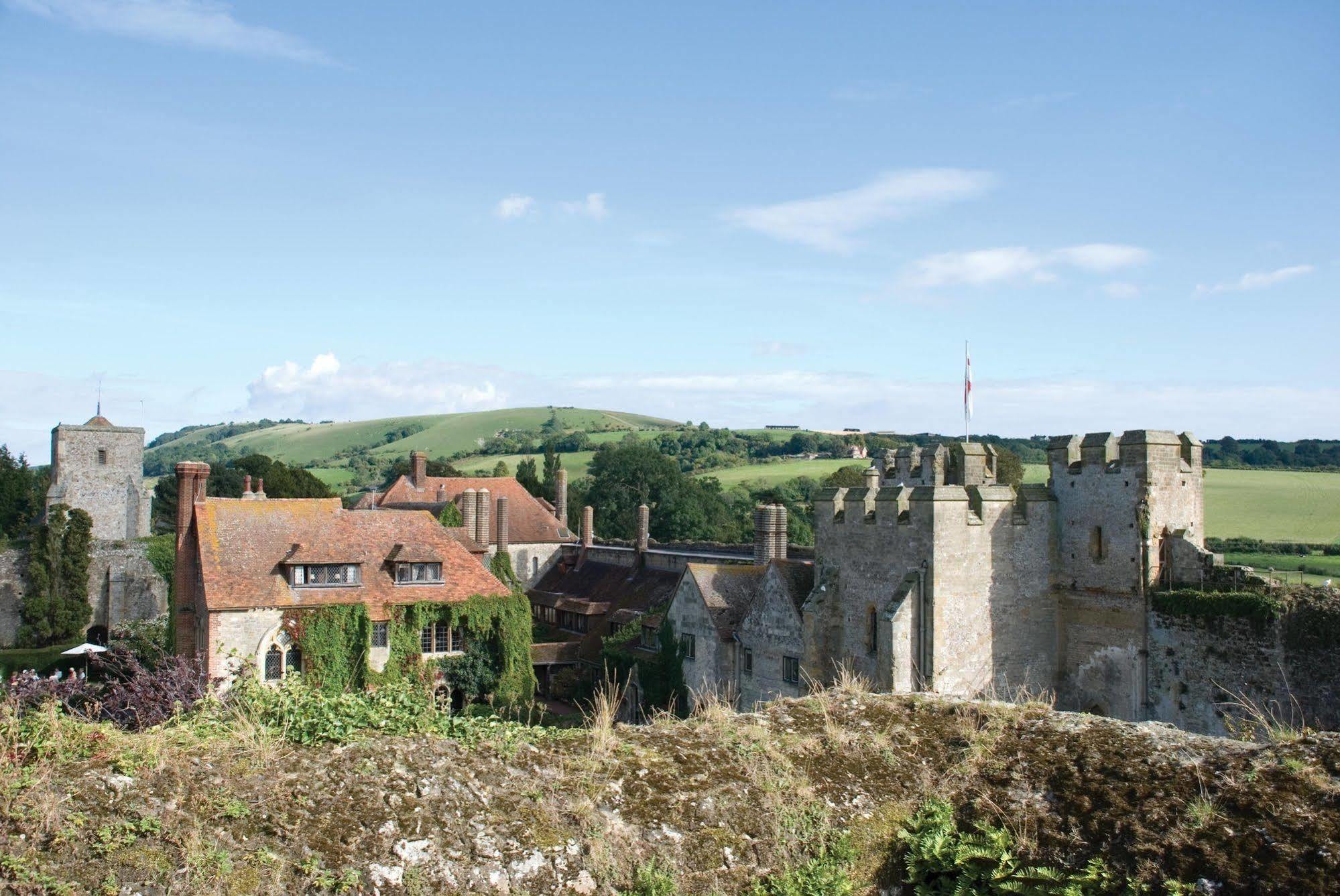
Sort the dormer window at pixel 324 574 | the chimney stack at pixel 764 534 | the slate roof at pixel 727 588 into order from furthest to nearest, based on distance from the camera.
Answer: the dormer window at pixel 324 574 < the chimney stack at pixel 764 534 < the slate roof at pixel 727 588

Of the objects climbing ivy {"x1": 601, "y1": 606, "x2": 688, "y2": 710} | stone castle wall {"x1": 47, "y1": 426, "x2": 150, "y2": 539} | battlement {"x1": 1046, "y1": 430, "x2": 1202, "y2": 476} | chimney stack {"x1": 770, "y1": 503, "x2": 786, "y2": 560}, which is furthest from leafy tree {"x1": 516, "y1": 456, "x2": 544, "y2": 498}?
battlement {"x1": 1046, "y1": 430, "x2": 1202, "y2": 476}

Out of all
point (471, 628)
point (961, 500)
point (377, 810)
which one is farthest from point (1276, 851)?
point (471, 628)

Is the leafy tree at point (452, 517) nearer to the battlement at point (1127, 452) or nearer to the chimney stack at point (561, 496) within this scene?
the chimney stack at point (561, 496)

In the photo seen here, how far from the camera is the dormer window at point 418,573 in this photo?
38281mm

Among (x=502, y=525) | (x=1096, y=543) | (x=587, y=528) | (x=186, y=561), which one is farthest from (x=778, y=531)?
(x=587, y=528)

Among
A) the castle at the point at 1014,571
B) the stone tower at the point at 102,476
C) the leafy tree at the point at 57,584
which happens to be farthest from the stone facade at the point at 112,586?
the castle at the point at 1014,571

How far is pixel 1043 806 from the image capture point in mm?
9102

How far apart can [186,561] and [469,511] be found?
1599 centimetres

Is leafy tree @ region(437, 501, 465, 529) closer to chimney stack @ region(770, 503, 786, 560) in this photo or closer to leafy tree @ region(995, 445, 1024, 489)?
chimney stack @ region(770, 503, 786, 560)

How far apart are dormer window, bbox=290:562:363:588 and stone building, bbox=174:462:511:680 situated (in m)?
0.04

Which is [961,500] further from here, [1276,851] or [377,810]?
[377,810]

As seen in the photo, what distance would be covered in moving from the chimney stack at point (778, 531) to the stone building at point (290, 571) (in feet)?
37.1

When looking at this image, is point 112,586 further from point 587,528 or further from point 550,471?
point 550,471

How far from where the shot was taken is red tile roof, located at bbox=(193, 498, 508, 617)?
35.8 m
